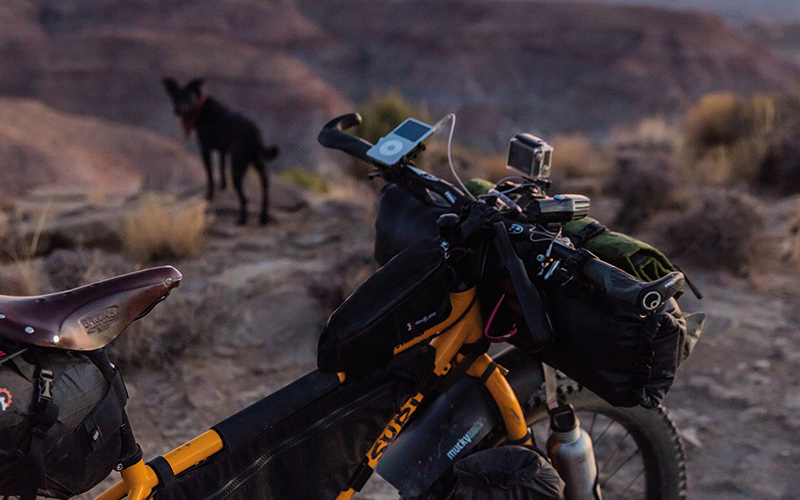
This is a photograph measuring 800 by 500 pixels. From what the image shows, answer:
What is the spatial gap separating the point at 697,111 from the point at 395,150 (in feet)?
33.9

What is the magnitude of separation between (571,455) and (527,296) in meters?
0.65

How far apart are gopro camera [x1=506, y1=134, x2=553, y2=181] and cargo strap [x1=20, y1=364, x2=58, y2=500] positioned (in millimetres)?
1244

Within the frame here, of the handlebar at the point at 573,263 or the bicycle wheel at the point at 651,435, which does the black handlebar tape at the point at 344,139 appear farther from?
the bicycle wheel at the point at 651,435

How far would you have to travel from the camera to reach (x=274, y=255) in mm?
5863

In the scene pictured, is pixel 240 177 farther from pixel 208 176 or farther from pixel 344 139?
pixel 344 139

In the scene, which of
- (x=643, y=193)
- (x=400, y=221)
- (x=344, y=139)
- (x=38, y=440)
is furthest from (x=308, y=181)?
(x=38, y=440)

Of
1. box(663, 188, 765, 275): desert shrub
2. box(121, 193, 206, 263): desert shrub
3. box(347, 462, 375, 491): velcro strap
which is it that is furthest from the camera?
box(121, 193, 206, 263): desert shrub

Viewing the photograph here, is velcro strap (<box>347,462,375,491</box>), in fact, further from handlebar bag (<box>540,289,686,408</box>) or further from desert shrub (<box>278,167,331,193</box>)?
desert shrub (<box>278,167,331,193</box>)

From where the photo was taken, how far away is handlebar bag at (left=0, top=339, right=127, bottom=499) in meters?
1.20

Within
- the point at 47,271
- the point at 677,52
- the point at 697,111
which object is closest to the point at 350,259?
the point at 47,271

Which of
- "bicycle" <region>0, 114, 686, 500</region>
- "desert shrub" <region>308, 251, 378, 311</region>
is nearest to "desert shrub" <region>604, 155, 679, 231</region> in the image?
"desert shrub" <region>308, 251, 378, 311</region>

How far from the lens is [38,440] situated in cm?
121

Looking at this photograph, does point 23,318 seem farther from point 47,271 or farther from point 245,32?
point 245,32

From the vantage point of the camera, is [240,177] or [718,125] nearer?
[240,177]
